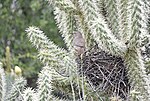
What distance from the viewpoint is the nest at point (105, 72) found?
2103 millimetres

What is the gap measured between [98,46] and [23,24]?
17.4 ft

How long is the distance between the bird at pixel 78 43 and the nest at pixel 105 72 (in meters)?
0.07

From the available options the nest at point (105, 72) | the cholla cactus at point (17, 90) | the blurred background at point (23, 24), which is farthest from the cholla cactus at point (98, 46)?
the blurred background at point (23, 24)

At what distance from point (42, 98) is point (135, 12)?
46cm

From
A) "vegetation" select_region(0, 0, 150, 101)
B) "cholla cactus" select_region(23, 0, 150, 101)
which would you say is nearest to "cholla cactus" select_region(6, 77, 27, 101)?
"vegetation" select_region(0, 0, 150, 101)

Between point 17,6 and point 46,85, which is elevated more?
point 17,6

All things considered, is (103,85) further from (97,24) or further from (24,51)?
(24,51)

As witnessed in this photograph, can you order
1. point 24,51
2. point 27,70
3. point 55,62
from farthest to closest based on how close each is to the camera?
point 24,51 → point 27,70 → point 55,62

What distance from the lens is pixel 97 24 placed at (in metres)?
2.02

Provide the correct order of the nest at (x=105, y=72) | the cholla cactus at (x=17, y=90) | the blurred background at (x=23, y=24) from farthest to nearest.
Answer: the blurred background at (x=23, y=24) < the cholla cactus at (x=17, y=90) < the nest at (x=105, y=72)

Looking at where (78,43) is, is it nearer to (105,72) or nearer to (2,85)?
(105,72)

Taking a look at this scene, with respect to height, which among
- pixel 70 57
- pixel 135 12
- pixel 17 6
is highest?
pixel 17 6

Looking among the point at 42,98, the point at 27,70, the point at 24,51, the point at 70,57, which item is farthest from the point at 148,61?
the point at 24,51

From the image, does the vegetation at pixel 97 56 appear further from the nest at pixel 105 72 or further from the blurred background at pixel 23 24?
the blurred background at pixel 23 24
